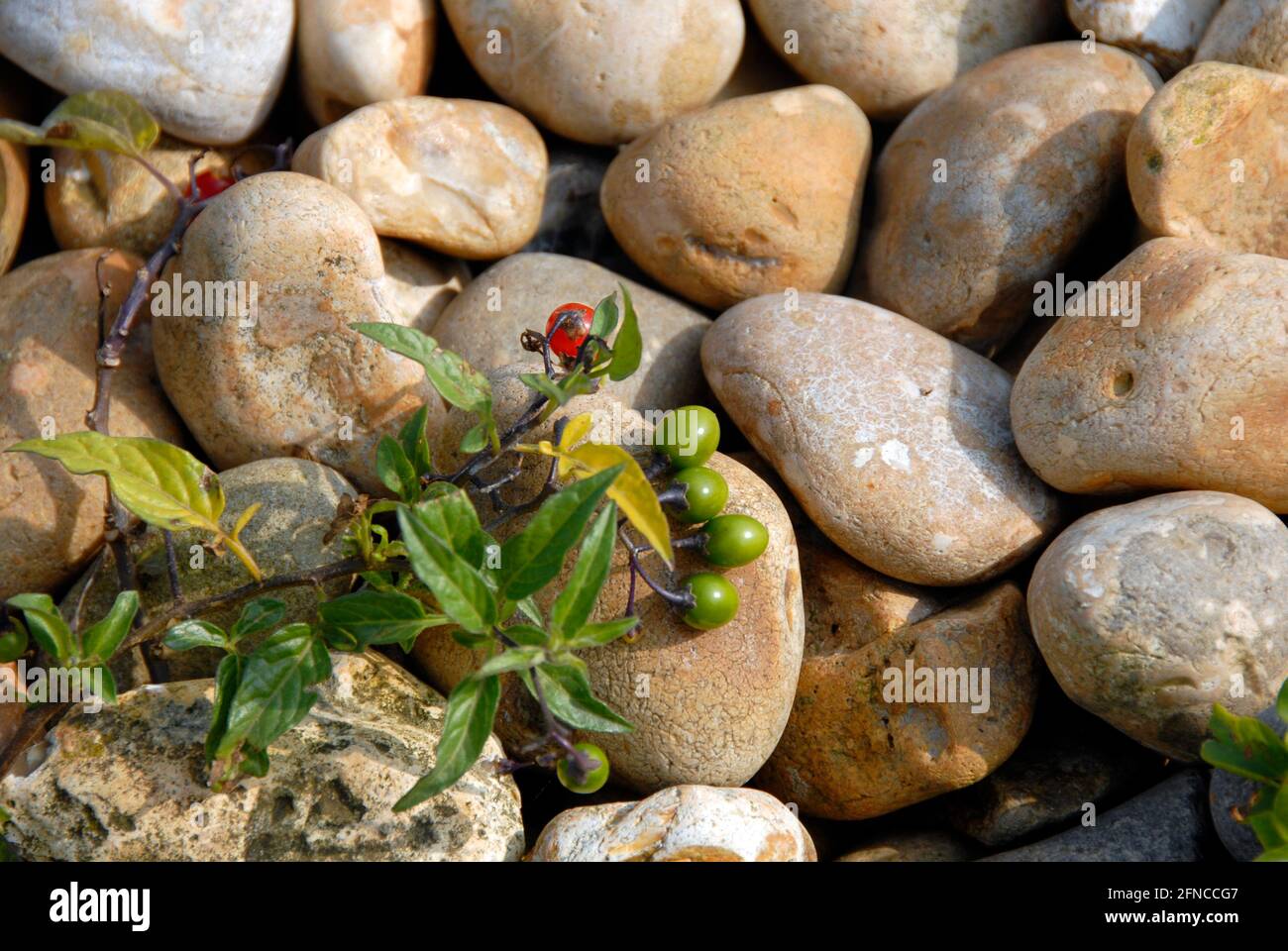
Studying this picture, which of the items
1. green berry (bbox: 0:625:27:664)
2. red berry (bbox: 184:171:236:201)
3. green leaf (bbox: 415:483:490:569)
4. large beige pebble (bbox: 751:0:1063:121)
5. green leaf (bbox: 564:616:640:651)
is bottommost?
green berry (bbox: 0:625:27:664)

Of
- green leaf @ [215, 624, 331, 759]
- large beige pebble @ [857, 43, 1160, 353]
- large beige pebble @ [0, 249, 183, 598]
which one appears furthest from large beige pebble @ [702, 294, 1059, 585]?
large beige pebble @ [0, 249, 183, 598]

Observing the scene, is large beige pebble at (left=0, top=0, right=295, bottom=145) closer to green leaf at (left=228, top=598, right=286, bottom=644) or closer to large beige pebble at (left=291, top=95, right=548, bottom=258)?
large beige pebble at (left=291, top=95, right=548, bottom=258)

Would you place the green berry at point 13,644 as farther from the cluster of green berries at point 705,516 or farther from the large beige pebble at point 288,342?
the cluster of green berries at point 705,516

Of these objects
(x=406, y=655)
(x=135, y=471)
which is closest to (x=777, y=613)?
(x=406, y=655)

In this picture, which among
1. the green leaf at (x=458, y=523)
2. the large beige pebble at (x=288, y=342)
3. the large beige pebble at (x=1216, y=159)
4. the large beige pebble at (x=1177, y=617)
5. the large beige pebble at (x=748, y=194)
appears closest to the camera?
the green leaf at (x=458, y=523)

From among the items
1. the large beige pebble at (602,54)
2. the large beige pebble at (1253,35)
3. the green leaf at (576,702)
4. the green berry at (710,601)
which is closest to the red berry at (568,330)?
the green berry at (710,601)

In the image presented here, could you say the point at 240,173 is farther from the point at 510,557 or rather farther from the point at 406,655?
the point at 510,557

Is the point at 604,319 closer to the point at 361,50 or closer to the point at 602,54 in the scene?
the point at 602,54
